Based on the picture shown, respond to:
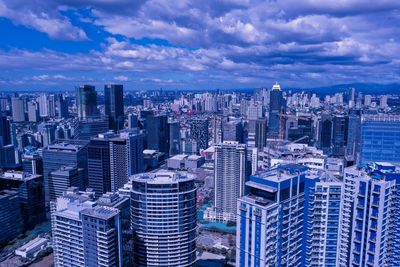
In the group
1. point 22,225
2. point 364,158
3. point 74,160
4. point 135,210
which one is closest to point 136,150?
point 74,160

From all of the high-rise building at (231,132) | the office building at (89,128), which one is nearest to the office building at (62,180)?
the office building at (89,128)

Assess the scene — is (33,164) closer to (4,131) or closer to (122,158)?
(122,158)

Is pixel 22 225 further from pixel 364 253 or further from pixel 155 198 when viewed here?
pixel 364 253

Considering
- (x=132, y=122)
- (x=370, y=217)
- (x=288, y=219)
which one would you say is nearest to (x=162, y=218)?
(x=288, y=219)

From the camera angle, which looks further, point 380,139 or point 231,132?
point 231,132

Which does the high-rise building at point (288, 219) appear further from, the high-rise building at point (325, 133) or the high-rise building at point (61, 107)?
the high-rise building at point (61, 107)
